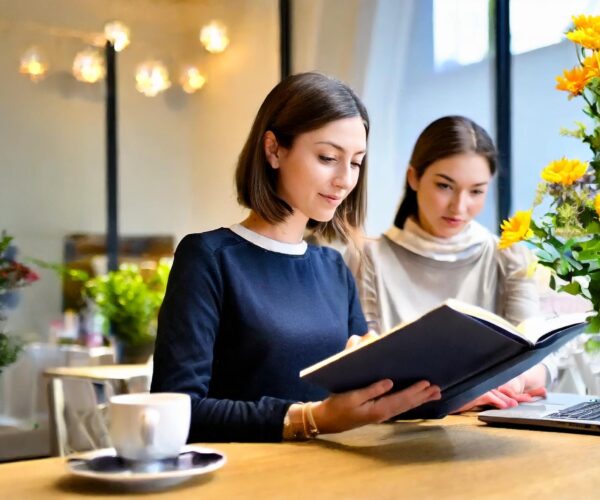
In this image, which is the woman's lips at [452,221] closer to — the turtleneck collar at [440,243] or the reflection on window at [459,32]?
the turtleneck collar at [440,243]

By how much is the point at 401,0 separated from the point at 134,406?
12.2 ft

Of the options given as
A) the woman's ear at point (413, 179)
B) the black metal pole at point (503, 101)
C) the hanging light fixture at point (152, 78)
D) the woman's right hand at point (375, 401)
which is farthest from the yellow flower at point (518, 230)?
the hanging light fixture at point (152, 78)

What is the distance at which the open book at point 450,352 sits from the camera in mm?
1090

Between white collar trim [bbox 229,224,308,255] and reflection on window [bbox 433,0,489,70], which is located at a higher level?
reflection on window [bbox 433,0,489,70]

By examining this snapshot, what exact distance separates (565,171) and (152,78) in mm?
3768

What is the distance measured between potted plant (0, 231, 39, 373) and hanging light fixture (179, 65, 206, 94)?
1.27m

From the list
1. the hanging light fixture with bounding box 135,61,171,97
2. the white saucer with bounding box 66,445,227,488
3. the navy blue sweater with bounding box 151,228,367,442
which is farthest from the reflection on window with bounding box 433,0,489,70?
the white saucer with bounding box 66,445,227,488

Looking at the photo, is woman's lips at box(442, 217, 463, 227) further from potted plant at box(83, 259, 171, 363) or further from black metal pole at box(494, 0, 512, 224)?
potted plant at box(83, 259, 171, 363)

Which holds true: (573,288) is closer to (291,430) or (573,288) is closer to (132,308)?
(291,430)

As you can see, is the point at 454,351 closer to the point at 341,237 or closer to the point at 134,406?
the point at 134,406

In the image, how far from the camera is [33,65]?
4391mm

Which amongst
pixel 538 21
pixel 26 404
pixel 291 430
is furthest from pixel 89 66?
pixel 291 430

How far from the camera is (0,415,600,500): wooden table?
38.1 inches

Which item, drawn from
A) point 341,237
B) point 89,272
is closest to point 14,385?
point 89,272
